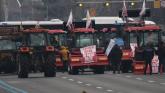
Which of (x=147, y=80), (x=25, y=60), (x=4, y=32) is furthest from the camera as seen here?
(x=4, y=32)

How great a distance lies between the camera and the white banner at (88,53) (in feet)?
151

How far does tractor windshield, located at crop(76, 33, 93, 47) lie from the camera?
1848 inches

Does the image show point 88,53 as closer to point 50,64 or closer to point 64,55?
point 50,64

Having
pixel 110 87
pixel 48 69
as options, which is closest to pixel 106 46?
pixel 48 69

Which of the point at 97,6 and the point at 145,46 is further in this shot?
the point at 97,6

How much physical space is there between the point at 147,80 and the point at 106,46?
1220 cm

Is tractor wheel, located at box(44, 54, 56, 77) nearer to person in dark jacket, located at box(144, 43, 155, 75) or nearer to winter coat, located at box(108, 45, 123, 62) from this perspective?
person in dark jacket, located at box(144, 43, 155, 75)

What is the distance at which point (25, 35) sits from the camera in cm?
4403

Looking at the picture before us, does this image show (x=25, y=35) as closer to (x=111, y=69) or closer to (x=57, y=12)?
(x=111, y=69)

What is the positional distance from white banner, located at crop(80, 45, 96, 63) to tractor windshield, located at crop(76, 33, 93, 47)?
0.44m

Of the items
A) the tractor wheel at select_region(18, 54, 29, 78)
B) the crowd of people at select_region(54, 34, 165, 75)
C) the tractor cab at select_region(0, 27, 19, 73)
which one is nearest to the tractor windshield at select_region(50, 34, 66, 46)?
the tractor cab at select_region(0, 27, 19, 73)

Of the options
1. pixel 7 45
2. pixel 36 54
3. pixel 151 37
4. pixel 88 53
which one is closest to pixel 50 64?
pixel 36 54

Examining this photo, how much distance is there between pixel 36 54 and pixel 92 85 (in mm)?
8331

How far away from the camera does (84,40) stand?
47062 mm
